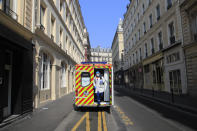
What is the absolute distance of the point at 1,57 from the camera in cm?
569

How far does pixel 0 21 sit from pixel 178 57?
15210 millimetres

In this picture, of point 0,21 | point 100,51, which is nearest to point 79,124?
point 0,21

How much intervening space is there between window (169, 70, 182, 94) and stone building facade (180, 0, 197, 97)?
157cm

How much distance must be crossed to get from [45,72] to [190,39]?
12.8m

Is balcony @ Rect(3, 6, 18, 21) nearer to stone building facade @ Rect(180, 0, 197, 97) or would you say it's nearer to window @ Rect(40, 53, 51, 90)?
window @ Rect(40, 53, 51, 90)

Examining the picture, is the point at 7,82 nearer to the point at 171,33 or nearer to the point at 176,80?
the point at 176,80

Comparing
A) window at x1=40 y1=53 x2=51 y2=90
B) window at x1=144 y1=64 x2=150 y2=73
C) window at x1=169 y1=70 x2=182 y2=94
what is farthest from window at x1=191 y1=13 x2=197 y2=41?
window at x1=40 y1=53 x2=51 y2=90

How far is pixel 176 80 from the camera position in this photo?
15.6 meters

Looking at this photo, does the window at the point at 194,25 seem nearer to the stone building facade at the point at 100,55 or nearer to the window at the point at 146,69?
the window at the point at 146,69

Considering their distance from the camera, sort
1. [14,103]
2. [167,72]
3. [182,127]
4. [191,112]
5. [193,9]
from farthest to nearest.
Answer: [167,72] → [193,9] → [191,112] → [14,103] → [182,127]

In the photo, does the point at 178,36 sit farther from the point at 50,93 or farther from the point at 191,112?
the point at 50,93

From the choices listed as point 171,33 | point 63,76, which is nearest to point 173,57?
point 171,33

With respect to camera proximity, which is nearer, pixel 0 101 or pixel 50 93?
pixel 0 101

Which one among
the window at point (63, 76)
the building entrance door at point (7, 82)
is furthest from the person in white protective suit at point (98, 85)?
the window at point (63, 76)
